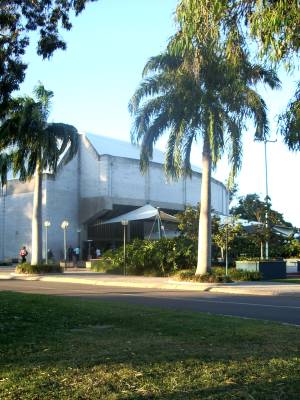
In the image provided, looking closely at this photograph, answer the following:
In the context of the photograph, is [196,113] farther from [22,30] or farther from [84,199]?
[84,199]

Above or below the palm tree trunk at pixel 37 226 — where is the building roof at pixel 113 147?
above

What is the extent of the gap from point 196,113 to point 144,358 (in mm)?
19858

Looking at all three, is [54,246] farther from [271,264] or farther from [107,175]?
[271,264]

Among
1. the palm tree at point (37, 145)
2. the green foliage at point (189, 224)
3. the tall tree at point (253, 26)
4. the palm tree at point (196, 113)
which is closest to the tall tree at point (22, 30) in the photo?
the tall tree at point (253, 26)

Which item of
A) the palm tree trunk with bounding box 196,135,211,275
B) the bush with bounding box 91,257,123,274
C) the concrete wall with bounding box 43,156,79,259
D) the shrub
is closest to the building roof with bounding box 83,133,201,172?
the concrete wall with bounding box 43,156,79,259

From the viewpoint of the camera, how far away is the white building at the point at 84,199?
5562 centimetres

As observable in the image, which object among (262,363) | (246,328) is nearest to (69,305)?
(246,328)

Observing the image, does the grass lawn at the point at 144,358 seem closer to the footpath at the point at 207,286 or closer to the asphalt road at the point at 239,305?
the asphalt road at the point at 239,305

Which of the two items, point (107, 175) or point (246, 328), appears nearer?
point (246, 328)

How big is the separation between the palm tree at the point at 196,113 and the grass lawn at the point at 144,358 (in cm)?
1509

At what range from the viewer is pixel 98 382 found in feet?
19.6

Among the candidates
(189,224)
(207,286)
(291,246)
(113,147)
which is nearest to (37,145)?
(189,224)

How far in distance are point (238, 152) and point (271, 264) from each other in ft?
25.1

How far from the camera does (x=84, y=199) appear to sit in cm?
5772
